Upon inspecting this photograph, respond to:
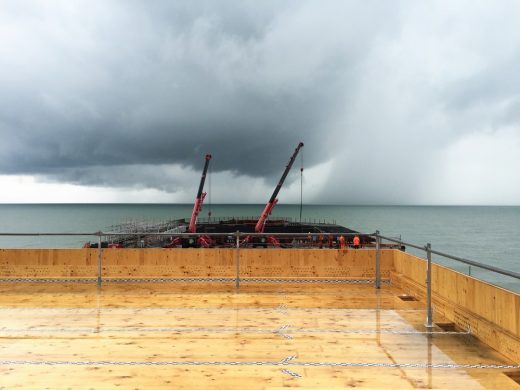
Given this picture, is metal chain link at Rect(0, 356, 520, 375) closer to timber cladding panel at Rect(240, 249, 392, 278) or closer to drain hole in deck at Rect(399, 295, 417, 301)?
drain hole in deck at Rect(399, 295, 417, 301)

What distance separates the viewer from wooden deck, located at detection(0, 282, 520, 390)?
4.71m

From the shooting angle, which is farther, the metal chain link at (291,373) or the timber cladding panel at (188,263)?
the timber cladding panel at (188,263)

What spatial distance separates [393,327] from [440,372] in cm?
187

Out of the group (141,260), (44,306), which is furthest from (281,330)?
(141,260)

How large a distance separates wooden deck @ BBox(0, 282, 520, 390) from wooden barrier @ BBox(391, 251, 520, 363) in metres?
0.23

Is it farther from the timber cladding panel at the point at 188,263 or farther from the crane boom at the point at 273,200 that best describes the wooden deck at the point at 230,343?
the crane boom at the point at 273,200

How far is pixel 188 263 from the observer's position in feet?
37.5

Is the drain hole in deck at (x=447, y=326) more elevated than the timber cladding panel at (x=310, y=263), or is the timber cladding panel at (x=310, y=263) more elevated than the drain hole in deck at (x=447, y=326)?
the timber cladding panel at (x=310, y=263)

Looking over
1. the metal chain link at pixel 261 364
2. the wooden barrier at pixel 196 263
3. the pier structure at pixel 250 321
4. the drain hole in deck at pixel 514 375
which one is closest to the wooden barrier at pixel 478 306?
the pier structure at pixel 250 321

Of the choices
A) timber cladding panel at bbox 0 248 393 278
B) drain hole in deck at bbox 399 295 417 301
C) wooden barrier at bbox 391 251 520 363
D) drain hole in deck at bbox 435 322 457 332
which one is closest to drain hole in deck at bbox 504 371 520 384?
wooden barrier at bbox 391 251 520 363

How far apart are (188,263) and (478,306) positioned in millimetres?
7457

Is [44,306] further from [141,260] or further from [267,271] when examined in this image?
[267,271]

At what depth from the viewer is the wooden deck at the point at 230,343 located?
185 inches

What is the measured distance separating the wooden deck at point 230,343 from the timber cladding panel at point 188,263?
1.99 metres
